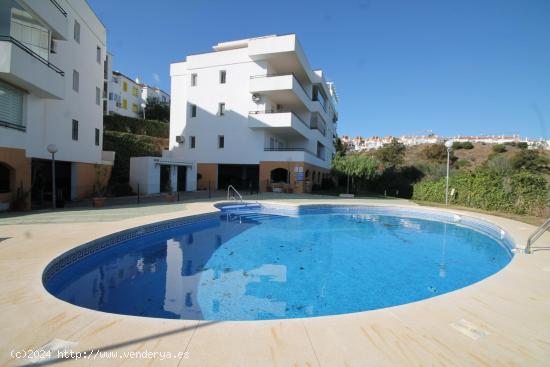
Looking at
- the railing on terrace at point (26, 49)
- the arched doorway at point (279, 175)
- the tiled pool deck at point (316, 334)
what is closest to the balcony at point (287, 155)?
the arched doorway at point (279, 175)

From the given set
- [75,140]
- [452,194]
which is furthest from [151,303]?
[452,194]

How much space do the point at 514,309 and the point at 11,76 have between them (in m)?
15.1

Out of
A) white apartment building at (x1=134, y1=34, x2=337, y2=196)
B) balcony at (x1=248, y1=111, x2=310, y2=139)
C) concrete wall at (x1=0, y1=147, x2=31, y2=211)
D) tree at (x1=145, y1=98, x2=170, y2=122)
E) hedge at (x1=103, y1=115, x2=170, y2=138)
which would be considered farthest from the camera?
tree at (x1=145, y1=98, x2=170, y2=122)

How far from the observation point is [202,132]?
2675cm

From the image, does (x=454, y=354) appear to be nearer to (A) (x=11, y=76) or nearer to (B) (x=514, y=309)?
(B) (x=514, y=309)

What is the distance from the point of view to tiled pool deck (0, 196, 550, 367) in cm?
271

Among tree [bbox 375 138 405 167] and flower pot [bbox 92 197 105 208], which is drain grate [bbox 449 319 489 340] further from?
tree [bbox 375 138 405 167]

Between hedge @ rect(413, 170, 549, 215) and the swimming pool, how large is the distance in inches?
162

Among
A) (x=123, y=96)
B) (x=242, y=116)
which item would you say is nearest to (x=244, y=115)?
(x=242, y=116)

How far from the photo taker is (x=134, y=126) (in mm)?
32250

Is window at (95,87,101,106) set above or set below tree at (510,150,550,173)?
above

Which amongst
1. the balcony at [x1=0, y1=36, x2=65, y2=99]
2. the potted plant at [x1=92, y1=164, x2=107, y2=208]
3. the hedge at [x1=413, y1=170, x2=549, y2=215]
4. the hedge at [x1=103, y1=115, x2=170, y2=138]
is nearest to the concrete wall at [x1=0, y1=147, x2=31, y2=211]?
the balcony at [x1=0, y1=36, x2=65, y2=99]

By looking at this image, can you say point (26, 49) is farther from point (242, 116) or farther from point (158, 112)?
point (158, 112)

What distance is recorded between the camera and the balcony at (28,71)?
9906 mm
